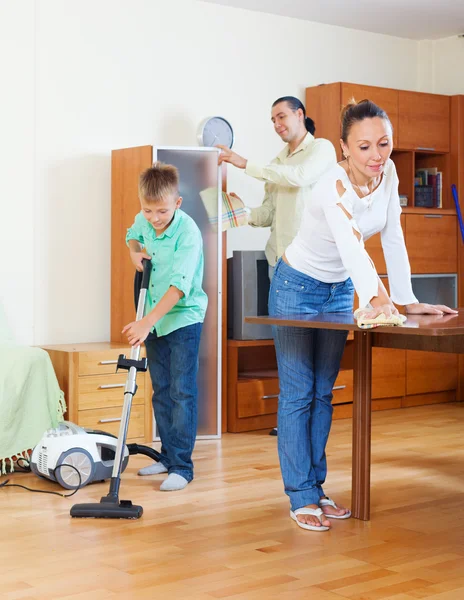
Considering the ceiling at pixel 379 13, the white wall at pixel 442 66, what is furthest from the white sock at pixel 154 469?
the white wall at pixel 442 66

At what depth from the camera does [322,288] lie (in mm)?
3057

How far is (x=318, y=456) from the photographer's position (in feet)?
10.4

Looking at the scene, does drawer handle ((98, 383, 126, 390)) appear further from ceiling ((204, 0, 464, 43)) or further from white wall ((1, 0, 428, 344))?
ceiling ((204, 0, 464, 43))

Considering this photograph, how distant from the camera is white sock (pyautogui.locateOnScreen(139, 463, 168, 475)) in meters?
3.89

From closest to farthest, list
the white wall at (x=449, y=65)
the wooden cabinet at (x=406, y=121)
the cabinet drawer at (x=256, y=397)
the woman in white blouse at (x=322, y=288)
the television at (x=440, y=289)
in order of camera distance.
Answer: the woman in white blouse at (x=322, y=288) < the cabinet drawer at (x=256, y=397) < the wooden cabinet at (x=406, y=121) < the television at (x=440, y=289) < the white wall at (x=449, y=65)

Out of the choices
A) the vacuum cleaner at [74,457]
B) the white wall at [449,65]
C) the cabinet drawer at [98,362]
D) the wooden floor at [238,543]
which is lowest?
the wooden floor at [238,543]

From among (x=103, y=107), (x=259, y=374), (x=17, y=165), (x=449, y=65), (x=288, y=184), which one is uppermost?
(x=449, y=65)

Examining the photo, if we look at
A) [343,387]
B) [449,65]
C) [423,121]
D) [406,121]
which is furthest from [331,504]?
[449,65]

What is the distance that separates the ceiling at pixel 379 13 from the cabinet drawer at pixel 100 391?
2352mm

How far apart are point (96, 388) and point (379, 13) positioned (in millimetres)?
2957

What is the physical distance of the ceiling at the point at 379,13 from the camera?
554 centimetres

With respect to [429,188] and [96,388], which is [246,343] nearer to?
[96,388]

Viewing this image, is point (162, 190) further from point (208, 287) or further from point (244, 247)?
point (244, 247)

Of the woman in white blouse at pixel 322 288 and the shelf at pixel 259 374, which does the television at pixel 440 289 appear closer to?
the shelf at pixel 259 374
